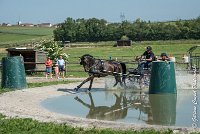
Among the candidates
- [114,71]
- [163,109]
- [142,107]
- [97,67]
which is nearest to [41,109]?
[142,107]

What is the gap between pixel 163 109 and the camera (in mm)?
13922

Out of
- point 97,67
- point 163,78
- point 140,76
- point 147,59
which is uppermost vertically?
point 147,59

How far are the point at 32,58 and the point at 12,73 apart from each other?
49.4 feet

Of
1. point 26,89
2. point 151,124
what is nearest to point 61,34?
point 26,89

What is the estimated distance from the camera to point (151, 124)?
11438mm

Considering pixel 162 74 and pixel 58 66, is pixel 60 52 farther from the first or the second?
pixel 162 74

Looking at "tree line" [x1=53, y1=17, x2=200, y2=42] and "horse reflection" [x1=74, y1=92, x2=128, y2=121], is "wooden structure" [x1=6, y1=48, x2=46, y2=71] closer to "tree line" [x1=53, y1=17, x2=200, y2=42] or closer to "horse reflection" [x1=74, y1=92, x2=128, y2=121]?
"horse reflection" [x1=74, y1=92, x2=128, y2=121]

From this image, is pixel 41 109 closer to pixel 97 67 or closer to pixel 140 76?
pixel 97 67

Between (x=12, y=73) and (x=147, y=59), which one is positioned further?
(x=147, y=59)

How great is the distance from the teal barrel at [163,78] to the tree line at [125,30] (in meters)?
97.9

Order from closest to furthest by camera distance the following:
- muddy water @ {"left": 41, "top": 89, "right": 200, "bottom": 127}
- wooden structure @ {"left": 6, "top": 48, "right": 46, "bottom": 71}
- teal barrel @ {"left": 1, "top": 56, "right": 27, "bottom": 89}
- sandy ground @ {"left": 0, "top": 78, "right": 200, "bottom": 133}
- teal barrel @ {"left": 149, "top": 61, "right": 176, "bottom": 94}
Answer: sandy ground @ {"left": 0, "top": 78, "right": 200, "bottom": 133}
muddy water @ {"left": 41, "top": 89, "right": 200, "bottom": 127}
teal barrel @ {"left": 149, "top": 61, "right": 176, "bottom": 94}
teal barrel @ {"left": 1, "top": 56, "right": 27, "bottom": 89}
wooden structure @ {"left": 6, "top": 48, "right": 46, "bottom": 71}

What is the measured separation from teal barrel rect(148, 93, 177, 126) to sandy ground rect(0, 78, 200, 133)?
46.4 inches

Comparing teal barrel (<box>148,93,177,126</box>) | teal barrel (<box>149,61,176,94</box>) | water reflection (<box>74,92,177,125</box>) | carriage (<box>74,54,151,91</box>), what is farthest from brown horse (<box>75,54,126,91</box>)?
teal barrel (<box>148,93,177,126</box>)

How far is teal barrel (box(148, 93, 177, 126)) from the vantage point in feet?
38.9
